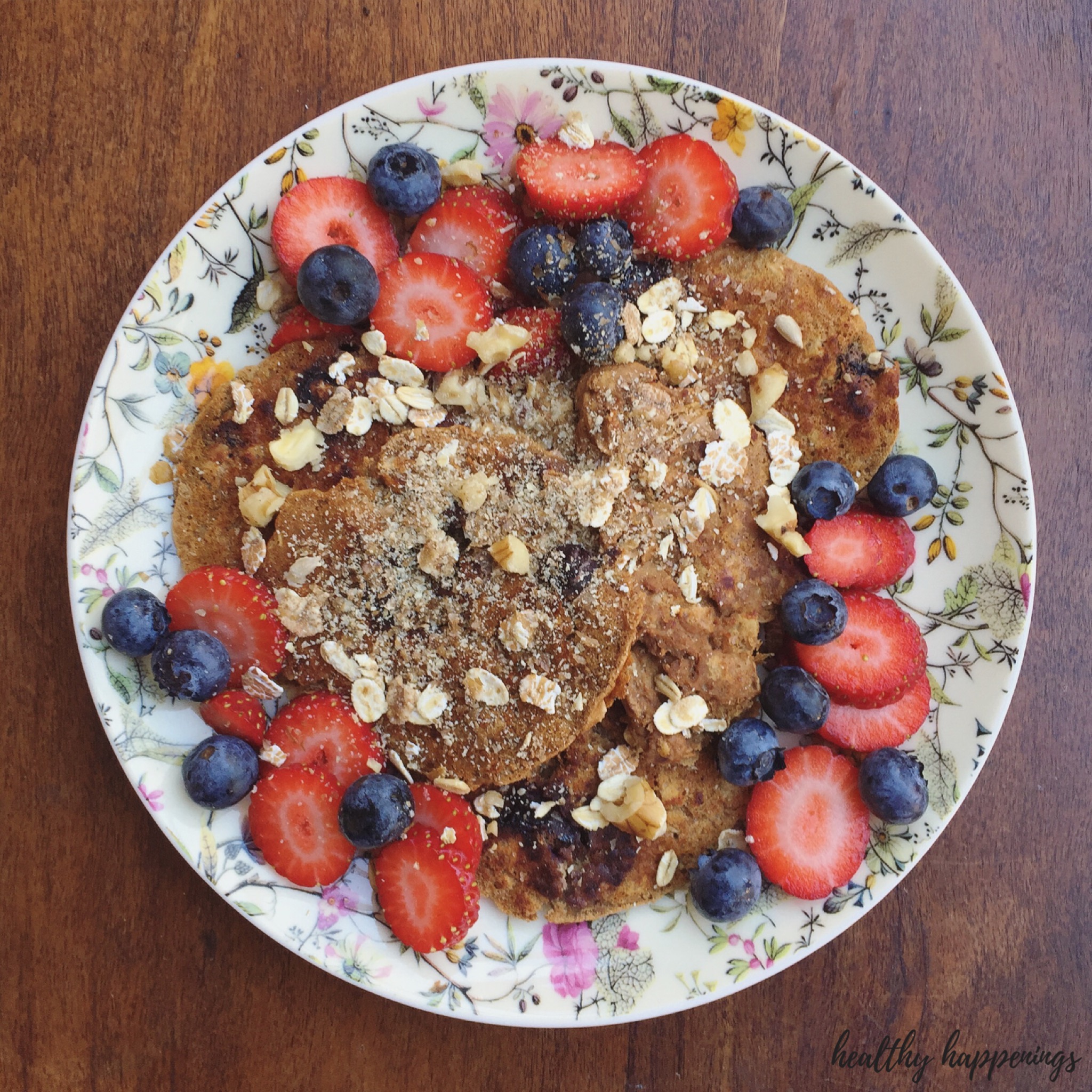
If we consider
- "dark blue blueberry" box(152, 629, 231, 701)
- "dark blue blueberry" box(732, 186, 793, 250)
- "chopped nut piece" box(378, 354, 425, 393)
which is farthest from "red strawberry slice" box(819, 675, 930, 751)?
"dark blue blueberry" box(152, 629, 231, 701)

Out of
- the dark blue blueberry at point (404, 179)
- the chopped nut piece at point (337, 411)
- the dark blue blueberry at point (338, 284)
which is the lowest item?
the chopped nut piece at point (337, 411)

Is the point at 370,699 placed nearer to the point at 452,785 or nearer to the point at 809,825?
the point at 452,785

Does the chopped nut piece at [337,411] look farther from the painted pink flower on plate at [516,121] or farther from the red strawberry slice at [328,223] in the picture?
the painted pink flower on plate at [516,121]

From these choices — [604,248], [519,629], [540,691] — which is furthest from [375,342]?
[540,691]

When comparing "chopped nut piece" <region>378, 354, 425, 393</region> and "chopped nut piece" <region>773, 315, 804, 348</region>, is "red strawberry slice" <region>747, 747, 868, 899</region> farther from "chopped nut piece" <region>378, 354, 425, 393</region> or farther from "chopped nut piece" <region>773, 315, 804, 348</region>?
"chopped nut piece" <region>378, 354, 425, 393</region>

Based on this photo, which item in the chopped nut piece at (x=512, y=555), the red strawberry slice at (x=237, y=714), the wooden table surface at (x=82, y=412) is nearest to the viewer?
the chopped nut piece at (x=512, y=555)

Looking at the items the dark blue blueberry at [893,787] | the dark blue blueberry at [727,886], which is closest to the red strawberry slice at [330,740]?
the dark blue blueberry at [727,886]

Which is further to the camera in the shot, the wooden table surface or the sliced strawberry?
the wooden table surface
